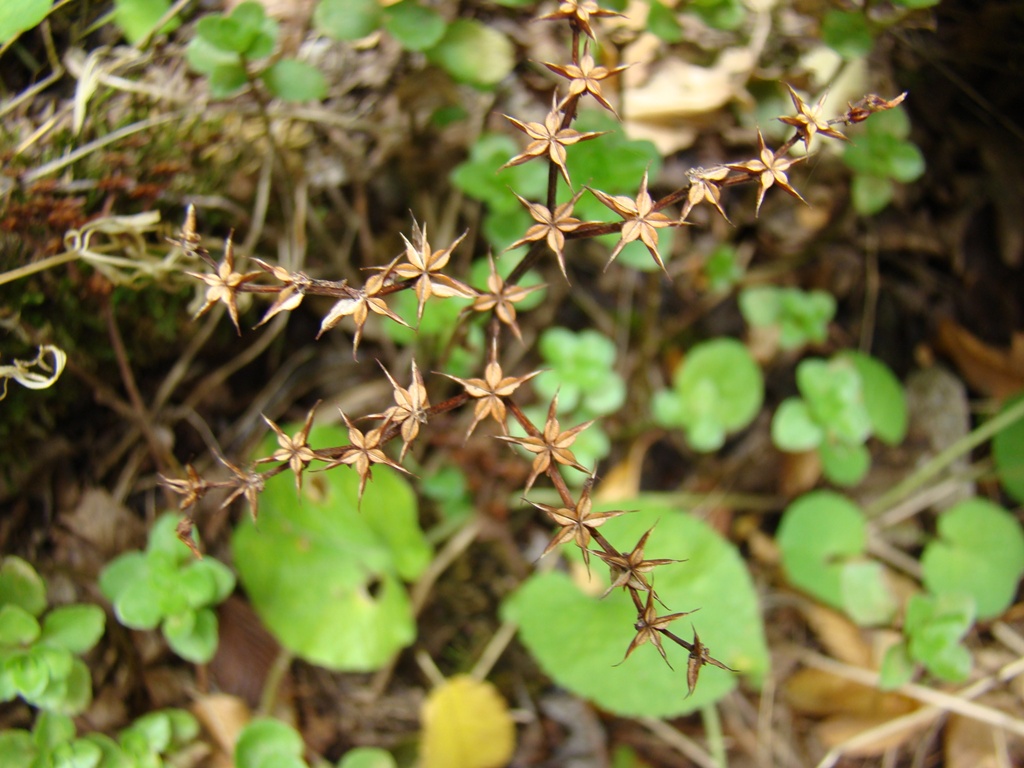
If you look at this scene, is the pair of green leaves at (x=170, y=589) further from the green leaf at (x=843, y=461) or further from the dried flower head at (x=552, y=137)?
the green leaf at (x=843, y=461)

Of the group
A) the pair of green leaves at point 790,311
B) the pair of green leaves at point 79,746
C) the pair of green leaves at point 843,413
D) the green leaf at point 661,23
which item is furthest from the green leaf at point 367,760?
the green leaf at point 661,23

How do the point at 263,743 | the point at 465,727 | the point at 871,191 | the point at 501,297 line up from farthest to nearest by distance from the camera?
the point at 871,191, the point at 465,727, the point at 263,743, the point at 501,297

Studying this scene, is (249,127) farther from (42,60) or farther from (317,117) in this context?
(42,60)

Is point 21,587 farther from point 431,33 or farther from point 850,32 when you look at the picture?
point 850,32

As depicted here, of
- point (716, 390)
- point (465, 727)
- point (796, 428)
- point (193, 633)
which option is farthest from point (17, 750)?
point (796, 428)

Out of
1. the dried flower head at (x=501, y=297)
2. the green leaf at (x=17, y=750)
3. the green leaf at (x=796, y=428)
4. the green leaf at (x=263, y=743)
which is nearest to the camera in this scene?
the dried flower head at (x=501, y=297)

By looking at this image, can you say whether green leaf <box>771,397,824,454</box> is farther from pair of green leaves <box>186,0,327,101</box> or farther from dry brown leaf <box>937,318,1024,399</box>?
pair of green leaves <box>186,0,327,101</box>

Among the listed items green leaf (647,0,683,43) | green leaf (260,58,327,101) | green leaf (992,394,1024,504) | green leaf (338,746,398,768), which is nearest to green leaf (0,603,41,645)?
green leaf (338,746,398,768)

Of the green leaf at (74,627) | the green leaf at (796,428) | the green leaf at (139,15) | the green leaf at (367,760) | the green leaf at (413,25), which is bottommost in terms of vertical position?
the green leaf at (796,428)

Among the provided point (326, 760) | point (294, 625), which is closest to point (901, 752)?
point (326, 760)
